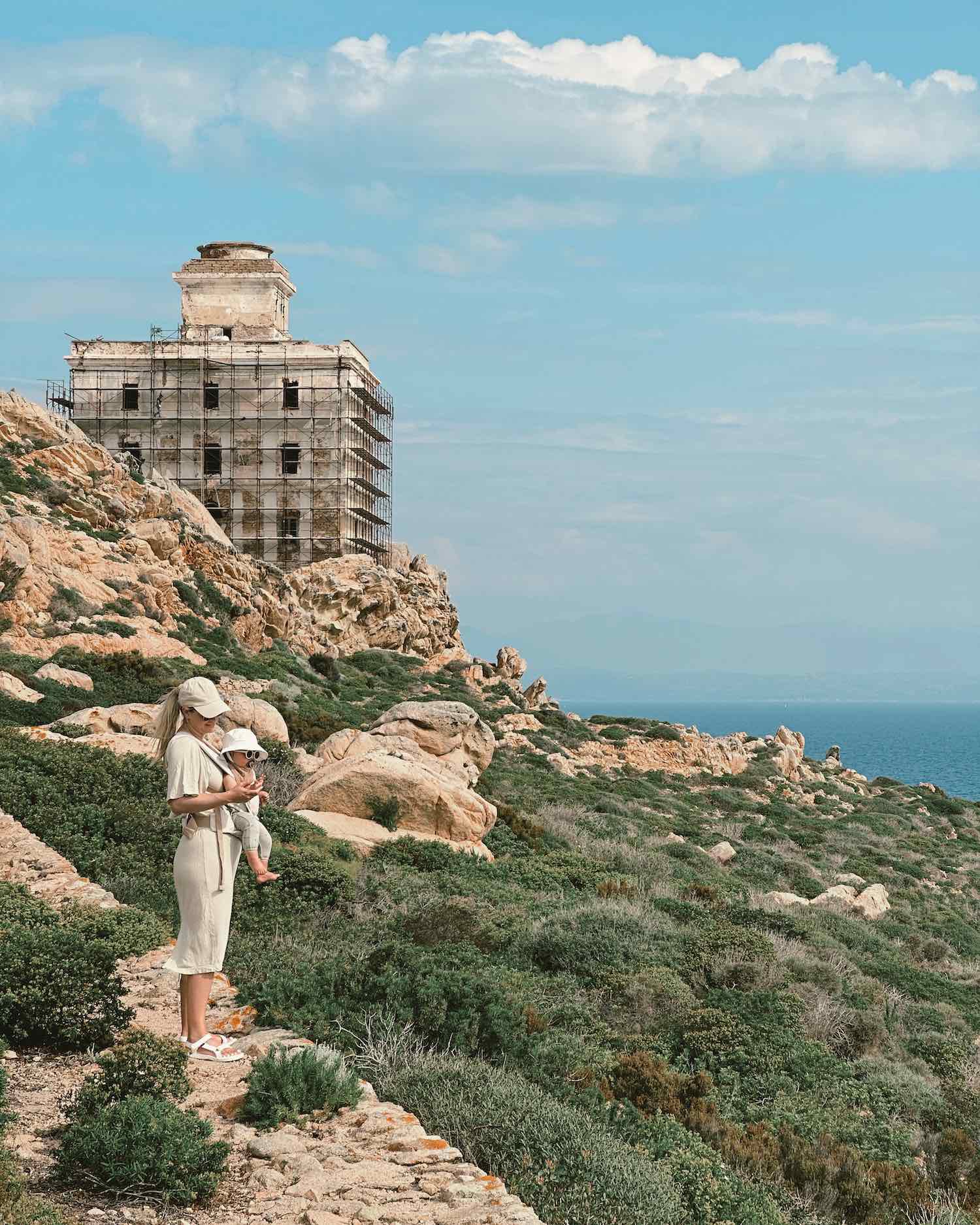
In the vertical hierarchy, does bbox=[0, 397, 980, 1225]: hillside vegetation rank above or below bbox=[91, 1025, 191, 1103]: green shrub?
below

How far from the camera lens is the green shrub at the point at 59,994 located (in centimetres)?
696

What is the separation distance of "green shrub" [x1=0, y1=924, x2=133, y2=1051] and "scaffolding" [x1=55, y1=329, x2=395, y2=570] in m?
48.6

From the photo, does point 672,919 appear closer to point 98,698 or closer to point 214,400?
point 98,698

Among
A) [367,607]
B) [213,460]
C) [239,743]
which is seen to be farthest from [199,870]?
[213,460]

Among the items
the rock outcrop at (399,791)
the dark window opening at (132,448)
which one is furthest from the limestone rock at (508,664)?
the rock outcrop at (399,791)

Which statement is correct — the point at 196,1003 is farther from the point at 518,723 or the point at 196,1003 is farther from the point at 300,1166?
the point at 518,723

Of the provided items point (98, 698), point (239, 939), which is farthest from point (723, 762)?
point (239, 939)

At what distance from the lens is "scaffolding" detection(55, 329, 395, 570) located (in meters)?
55.6

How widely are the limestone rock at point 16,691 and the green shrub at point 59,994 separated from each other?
13352mm

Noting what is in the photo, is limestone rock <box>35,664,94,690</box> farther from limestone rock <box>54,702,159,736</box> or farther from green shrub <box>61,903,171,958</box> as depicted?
green shrub <box>61,903,171,958</box>

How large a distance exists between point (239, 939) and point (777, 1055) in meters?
4.73

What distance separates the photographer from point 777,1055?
10.3 meters

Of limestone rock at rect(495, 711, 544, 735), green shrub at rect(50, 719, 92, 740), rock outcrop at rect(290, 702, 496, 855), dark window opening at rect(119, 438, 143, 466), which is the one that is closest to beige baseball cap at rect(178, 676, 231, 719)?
rock outcrop at rect(290, 702, 496, 855)

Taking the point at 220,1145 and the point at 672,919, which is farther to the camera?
the point at 672,919
